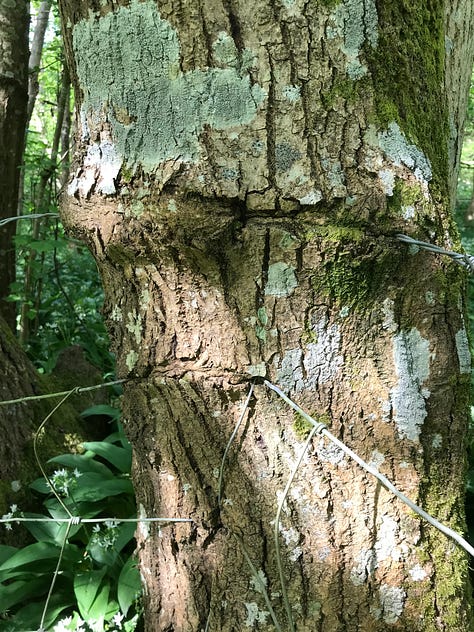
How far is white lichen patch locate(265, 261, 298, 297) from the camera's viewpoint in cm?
112

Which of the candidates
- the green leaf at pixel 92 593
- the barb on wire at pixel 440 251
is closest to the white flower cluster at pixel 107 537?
the green leaf at pixel 92 593

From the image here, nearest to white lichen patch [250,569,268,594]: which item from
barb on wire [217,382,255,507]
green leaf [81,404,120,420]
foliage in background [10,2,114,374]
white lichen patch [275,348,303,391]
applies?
barb on wire [217,382,255,507]

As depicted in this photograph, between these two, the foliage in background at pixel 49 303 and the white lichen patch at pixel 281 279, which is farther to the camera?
the foliage in background at pixel 49 303

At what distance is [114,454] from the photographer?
117 inches

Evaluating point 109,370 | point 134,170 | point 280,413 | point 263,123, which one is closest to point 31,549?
point 280,413

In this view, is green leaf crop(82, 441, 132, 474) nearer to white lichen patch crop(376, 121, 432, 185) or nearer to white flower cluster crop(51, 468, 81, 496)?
white flower cluster crop(51, 468, 81, 496)

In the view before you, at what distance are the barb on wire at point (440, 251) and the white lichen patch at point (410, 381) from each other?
161 mm

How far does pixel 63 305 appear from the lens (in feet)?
19.4

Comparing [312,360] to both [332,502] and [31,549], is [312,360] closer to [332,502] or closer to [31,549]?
[332,502]

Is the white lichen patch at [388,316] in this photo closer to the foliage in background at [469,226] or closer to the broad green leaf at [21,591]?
the foliage in background at [469,226]

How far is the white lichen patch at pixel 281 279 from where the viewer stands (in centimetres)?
112

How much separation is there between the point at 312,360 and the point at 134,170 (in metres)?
0.51

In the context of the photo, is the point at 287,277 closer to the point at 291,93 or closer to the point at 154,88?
the point at 291,93

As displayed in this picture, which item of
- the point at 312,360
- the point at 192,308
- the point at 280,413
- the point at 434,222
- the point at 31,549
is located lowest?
the point at 31,549
